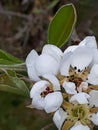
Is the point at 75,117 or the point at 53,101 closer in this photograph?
the point at 53,101

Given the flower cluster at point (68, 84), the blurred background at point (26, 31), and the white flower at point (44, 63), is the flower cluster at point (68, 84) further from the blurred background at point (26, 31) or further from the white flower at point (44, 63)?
the blurred background at point (26, 31)

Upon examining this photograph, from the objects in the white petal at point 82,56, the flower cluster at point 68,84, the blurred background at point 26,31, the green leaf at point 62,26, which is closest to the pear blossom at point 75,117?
the flower cluster at point 68,84

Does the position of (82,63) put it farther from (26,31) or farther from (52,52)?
(26,31)

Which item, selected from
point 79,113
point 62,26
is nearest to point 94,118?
point 79,113

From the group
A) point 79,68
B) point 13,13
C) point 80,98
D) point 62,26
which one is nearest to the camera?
point 80,98

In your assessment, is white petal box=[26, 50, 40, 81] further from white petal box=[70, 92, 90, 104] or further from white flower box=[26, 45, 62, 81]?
white petal box=[70, 92, 90, 104]

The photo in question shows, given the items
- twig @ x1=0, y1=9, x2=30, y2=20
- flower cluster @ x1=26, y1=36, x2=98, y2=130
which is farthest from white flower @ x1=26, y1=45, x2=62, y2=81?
twig @ x1=0, y1=9, x2=30, y2=20
